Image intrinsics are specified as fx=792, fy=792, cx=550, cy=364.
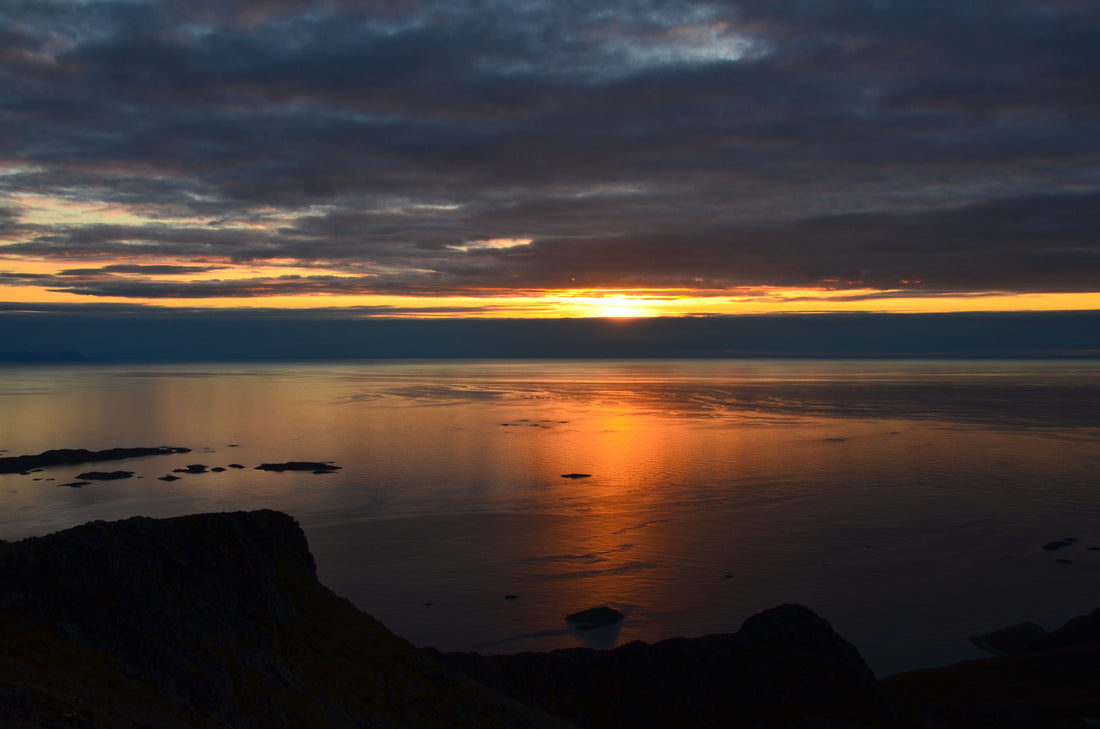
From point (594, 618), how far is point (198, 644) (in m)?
22.3

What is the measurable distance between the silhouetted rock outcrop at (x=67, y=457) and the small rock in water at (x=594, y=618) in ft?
219

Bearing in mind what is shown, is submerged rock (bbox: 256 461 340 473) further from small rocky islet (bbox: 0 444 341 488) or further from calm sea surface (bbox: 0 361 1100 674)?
calm sea surface (bbox: 0 361 1100 674)

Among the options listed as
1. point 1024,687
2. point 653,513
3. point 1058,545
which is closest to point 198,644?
point 1024,687

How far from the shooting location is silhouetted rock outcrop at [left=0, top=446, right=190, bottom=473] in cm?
8106

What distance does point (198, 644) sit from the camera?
1895 centimetres

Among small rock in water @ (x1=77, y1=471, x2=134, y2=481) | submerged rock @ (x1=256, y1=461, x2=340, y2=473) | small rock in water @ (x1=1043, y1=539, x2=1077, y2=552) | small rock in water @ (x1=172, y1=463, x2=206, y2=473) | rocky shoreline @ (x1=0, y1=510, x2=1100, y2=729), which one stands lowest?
small rock in water @ (x1=1043, y1=539, x2=1077, y2=552)

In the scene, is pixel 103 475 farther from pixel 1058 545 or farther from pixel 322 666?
pixel 1058 545

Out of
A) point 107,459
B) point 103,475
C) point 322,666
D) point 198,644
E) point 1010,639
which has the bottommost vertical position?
point 1010,639

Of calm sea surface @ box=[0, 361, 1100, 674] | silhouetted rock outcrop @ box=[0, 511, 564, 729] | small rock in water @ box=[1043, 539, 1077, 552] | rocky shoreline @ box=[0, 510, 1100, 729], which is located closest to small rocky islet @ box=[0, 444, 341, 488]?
calm sea surface @ box=[0, 361, 1100, 674]

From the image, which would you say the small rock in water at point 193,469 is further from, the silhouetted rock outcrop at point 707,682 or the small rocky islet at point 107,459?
the silhouetted rock outcrop at point 707,682

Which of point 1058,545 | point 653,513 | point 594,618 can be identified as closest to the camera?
point 594,618

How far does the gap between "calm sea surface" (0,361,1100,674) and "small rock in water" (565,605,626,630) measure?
72 centimetres

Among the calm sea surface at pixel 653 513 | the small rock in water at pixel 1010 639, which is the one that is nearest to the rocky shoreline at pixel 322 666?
the small rock in water at pixel 1010 639

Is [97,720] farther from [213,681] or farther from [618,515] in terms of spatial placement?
[618,515]
